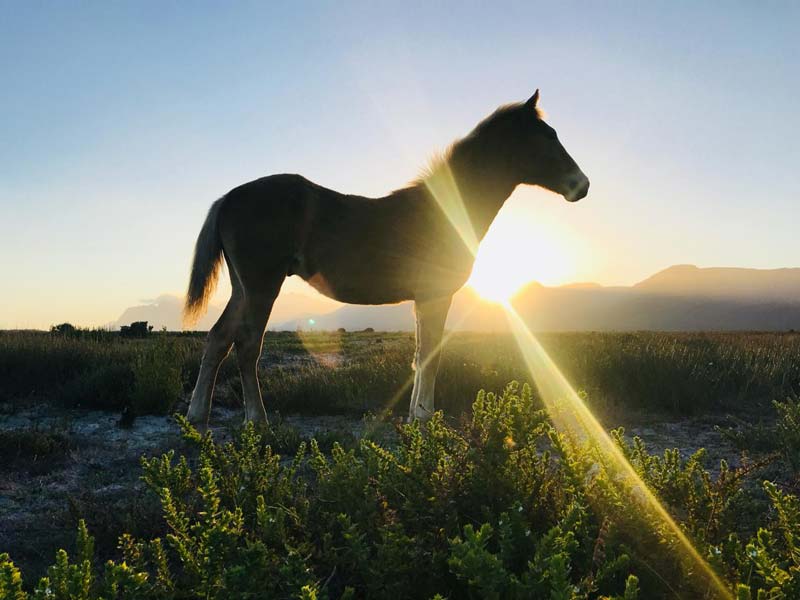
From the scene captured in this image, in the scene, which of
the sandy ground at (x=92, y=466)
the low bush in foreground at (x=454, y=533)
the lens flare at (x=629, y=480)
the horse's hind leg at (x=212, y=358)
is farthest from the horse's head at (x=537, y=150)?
the low bush in foreground at (x=454, y=533)

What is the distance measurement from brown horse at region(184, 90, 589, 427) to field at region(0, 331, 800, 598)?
3.58 ft

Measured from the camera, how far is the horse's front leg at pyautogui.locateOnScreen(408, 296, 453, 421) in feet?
21.3

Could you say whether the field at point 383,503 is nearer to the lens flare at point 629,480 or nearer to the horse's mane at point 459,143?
the lens flare at point 629,480

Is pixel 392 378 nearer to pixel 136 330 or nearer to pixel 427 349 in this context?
pixel 427 349

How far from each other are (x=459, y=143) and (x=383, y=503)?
17.5 ft

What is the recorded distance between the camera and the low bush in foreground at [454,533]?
1.80 meters

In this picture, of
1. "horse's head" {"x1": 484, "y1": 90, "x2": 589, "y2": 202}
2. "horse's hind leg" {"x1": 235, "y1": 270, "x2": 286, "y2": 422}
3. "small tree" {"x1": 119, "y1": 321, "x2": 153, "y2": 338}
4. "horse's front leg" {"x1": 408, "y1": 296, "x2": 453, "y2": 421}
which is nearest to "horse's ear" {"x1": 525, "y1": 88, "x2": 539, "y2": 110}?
"horse's head" {"x1": 484, "y1": 90, "x2": 589, "y2": 202}

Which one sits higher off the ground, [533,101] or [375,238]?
[533,101]

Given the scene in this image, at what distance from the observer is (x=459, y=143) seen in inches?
279

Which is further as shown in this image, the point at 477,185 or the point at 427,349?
the point at 477,185

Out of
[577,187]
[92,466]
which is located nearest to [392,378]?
[577,187]

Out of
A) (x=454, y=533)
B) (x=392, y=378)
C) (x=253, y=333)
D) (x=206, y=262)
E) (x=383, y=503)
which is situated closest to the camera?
(x=454, y=533)

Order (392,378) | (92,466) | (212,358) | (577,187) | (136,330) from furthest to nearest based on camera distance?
1. (136,330)
2. (392,378)
3. (577,187)
4. (212,358)
5. (92,466)

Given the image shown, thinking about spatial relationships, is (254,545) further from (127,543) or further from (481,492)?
(481,492)
